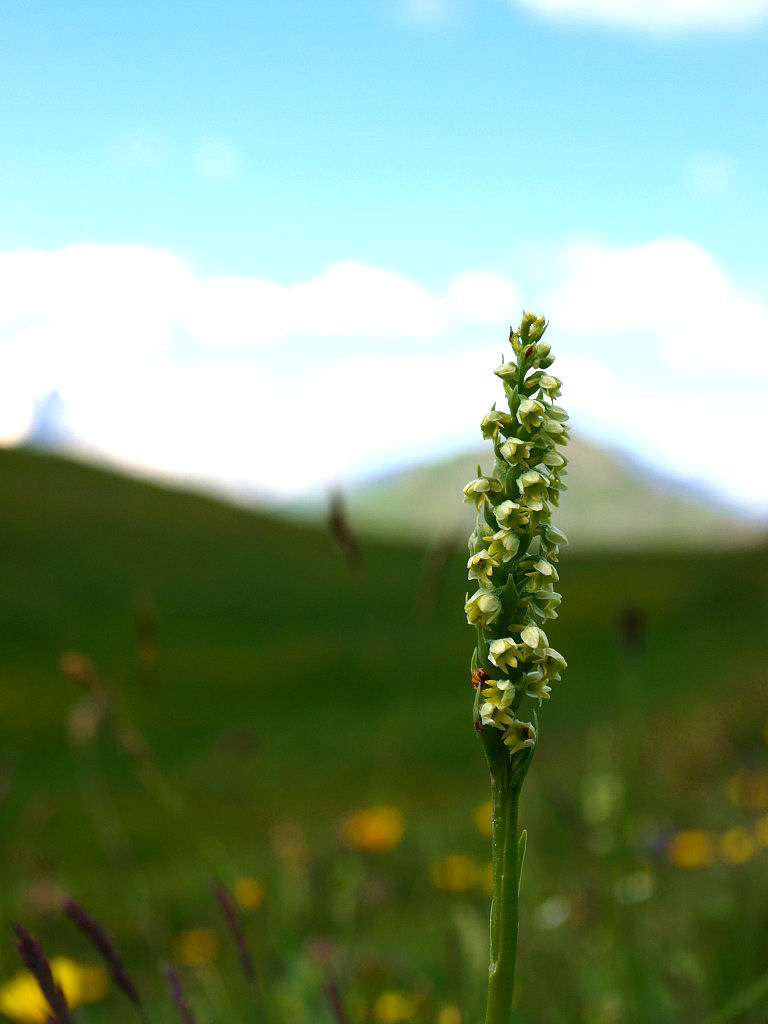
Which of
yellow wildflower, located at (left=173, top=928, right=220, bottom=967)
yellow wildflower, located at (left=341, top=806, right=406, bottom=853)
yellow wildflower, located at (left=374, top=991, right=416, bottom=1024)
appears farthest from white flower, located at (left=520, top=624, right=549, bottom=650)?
yellow wildflower, located at (left=173, top=928, right=220, bottom=967)

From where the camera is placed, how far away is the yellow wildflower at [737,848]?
4.87 meters

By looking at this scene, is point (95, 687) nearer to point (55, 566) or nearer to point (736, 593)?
point (736, 593)

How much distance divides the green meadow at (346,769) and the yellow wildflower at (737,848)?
5 cm

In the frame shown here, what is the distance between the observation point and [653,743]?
16.1 meters

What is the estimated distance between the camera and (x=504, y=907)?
129 cm

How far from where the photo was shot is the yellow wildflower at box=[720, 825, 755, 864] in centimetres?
487

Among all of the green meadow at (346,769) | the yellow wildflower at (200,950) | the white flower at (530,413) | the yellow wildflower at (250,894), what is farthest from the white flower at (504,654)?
the yellow wildflower at (200,950)

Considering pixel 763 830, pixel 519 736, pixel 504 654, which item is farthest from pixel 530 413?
pixel 763 830

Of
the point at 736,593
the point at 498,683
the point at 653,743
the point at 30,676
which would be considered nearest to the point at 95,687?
the point at 498,683

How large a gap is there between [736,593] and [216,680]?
2037 cm

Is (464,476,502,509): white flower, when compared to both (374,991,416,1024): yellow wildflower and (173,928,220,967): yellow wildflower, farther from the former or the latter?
(173,928,220,967): yellow wildflower

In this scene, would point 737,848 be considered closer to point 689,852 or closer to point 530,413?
point 689,852

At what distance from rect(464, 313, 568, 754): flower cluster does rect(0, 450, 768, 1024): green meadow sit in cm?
70

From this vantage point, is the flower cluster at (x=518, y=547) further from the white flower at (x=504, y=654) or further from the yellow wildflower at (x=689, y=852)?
the yellow wildflower at (x=689, y=852)
